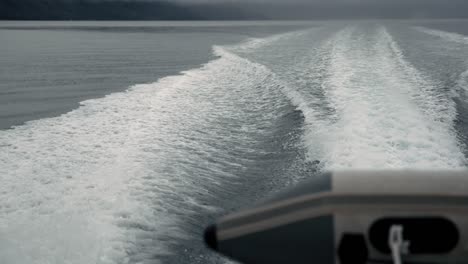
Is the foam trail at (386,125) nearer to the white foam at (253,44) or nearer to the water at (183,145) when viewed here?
the water at (183,145)

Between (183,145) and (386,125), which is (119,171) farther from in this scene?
(386,125)

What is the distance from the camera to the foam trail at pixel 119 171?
309cm

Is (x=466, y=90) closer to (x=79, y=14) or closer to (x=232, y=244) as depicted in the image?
(x=232, y=244)

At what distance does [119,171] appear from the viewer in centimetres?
439

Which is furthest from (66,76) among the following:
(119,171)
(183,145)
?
(119,171)

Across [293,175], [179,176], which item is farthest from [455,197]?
[179,176]

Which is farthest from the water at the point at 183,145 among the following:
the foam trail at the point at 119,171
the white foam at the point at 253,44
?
the white foam at the point at 253,44

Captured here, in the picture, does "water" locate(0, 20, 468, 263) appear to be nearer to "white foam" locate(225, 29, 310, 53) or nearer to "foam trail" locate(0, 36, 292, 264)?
"foam trail" locate(0, 36, 292, 264)

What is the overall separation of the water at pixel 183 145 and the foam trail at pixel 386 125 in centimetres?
2

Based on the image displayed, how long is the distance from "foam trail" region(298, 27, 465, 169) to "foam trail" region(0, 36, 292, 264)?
0.81 m

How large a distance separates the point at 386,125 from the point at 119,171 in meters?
2.90

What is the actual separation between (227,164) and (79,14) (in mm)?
84307

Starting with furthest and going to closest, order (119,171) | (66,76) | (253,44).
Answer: (253,44), (66,76), (119,171)

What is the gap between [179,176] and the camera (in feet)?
14.3
